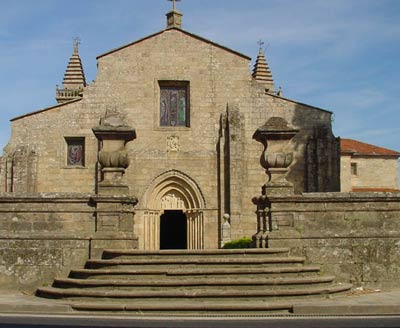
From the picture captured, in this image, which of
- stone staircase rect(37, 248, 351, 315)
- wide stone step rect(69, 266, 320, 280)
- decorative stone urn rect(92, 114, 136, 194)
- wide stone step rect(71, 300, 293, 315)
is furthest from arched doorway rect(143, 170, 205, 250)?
wide stone step rect(71, 300, 293, 315)

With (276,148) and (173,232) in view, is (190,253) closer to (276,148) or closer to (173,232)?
(276,148)

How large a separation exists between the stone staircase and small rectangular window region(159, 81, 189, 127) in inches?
485

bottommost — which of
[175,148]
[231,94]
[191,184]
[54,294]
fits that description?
[54,294]

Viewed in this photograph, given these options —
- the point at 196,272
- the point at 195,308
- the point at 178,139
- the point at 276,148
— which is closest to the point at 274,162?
the point at 276,148

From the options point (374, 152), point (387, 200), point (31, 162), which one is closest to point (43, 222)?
point (387, 200)

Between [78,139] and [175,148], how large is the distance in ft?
12.9

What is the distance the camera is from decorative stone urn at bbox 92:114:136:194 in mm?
13086

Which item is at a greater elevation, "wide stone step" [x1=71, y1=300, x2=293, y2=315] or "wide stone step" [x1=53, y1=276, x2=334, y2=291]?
"wide stone step" [x1=53, y1=276, x2=334, y2=291]

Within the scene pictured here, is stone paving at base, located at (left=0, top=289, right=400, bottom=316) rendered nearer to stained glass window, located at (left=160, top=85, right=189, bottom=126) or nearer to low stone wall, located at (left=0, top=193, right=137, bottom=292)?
low stone wall, located at (left=0, top=193, right=137, bottom=292)

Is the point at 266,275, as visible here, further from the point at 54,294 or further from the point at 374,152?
the point at 374,152

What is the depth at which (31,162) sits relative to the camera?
23000 mm

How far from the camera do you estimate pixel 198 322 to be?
8.95m

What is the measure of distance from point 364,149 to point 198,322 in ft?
110

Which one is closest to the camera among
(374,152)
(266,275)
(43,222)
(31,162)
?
(266,275)
